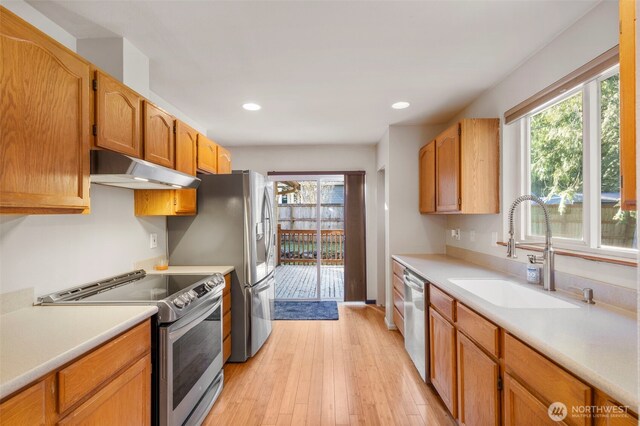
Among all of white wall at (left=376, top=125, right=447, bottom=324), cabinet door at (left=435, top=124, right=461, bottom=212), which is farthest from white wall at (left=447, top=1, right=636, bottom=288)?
white wall at (left=376, top=125, right=447, bottom=324)

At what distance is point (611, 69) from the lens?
1.48 meters

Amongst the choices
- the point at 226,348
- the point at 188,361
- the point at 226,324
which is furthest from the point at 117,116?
the point at 226,348

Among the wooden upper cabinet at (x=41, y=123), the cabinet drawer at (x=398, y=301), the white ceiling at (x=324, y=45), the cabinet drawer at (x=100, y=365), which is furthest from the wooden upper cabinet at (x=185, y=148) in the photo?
the cabinet drawer at (x=398, y=301)

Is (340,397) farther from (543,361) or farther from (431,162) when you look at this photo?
(431,162)

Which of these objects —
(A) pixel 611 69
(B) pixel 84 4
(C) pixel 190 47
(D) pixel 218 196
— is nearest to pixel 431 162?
(A) pixel 611 69

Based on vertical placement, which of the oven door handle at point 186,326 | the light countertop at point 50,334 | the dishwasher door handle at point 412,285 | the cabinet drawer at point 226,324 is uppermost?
the light countertop at point 50,334

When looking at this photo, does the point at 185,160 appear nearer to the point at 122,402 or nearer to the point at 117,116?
the point at 117,116

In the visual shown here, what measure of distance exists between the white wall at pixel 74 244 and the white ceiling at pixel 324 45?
104 cm

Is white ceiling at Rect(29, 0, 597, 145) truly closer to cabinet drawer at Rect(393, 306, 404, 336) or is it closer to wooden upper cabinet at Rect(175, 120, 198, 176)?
wooden upper cabinet at Rect(175, 120, 198, 176)

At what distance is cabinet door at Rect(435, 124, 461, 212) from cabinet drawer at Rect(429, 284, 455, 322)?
0.81 meters

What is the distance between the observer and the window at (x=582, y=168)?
5.13 feet

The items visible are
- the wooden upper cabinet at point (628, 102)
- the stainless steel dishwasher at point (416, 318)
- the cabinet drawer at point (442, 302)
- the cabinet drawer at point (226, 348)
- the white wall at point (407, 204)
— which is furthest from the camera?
the white wall at point (407, 204)

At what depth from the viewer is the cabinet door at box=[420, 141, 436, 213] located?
3.10 meters

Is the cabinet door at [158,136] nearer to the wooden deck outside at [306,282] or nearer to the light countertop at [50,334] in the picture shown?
the light countertop at [50,334]
